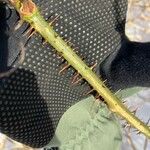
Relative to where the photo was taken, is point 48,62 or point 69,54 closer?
point 69,54

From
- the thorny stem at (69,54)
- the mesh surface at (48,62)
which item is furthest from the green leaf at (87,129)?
the thorny stem at (69,54)

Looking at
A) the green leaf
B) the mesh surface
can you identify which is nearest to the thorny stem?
the mesh surface

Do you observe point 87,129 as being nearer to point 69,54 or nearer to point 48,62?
point 48,62

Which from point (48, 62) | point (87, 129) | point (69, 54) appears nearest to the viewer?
point (69, 54)

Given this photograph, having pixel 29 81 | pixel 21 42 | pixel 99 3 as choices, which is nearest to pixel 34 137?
pixel 29 81

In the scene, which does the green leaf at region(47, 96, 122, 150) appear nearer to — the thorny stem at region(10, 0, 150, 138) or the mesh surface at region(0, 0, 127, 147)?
the mesh surface at region(0, 0, 127, 147)

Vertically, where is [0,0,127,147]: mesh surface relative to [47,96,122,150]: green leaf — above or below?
above

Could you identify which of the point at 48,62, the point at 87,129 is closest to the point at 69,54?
the point at 48,62
